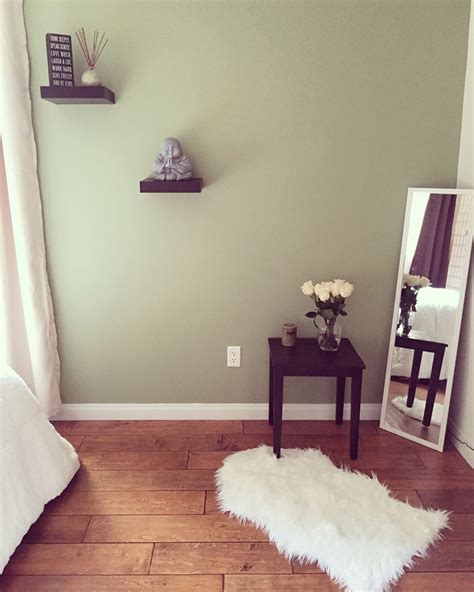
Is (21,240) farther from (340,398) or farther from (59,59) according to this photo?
(340,398)

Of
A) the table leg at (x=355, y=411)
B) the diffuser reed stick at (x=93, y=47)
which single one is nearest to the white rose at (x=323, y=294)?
the table leg at (x=355, y=411)

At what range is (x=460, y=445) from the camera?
2.58 metres

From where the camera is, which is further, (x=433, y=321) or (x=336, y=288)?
(x=433, y=321)

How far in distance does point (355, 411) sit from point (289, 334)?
1.67 ft

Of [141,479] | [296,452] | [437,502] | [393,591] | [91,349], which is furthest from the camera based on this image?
[91,349]

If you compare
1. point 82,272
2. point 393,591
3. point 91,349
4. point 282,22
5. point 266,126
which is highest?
point 282,22

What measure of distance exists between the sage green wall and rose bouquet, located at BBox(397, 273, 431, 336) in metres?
0.09

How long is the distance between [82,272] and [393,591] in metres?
2.06

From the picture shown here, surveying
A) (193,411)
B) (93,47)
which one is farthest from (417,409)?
(93,47)

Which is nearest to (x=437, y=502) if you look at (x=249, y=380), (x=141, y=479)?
(x=249, y=380)

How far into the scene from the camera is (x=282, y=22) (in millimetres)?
2383

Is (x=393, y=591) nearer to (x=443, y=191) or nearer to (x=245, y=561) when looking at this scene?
(x=245, y=561)

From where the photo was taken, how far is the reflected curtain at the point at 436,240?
8.18ft

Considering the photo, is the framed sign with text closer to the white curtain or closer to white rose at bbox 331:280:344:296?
the white curtain
